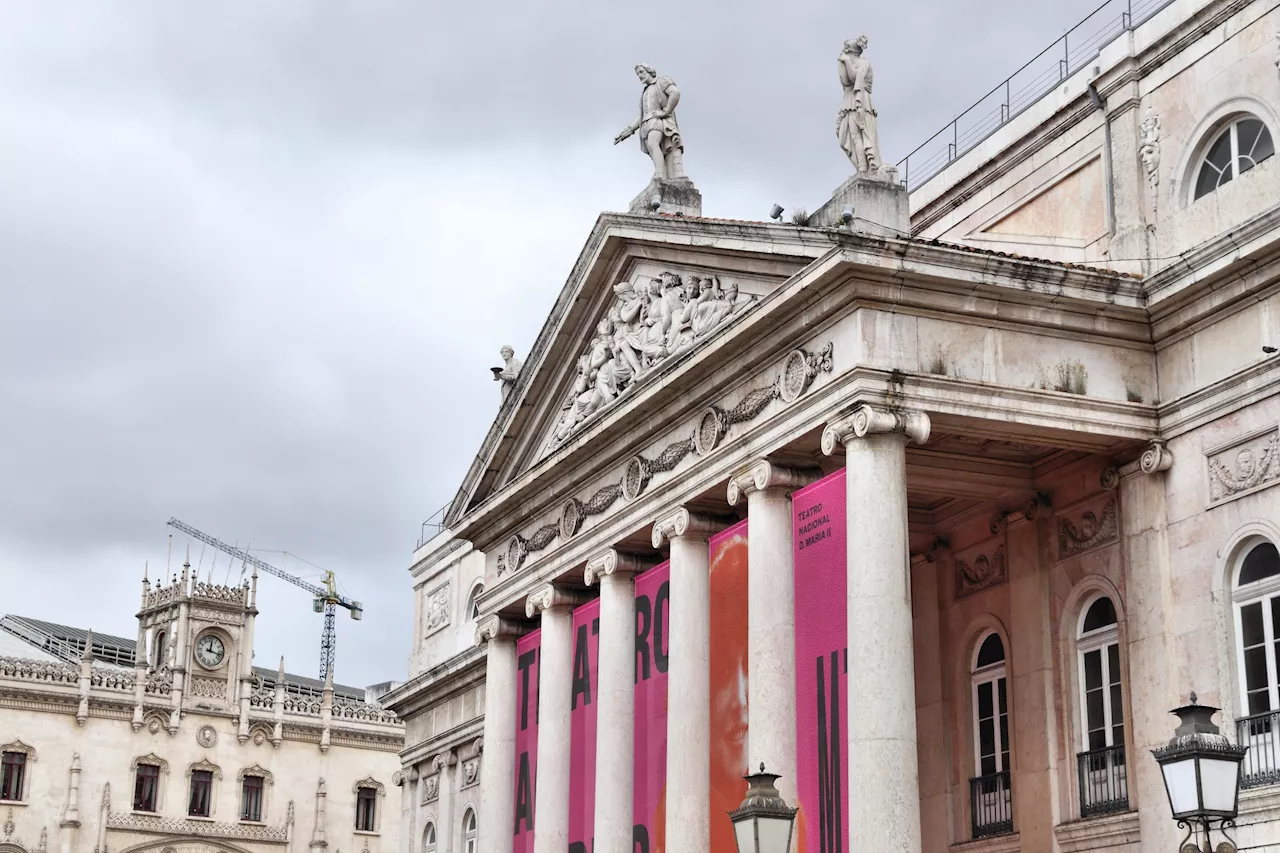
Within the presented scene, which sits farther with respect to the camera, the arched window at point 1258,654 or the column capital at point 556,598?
the column capital at point 556,598

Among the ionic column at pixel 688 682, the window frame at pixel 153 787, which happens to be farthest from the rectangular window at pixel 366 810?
the ionic column at pixel 688 682

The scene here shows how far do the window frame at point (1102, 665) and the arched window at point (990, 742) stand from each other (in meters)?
1.42

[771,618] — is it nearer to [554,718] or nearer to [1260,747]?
[1260,747]

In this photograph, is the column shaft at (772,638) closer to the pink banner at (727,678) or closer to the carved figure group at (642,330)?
the pink banner at (727,678)

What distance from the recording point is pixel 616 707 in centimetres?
2602

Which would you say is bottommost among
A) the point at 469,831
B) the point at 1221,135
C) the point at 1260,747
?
the point at 1260,747

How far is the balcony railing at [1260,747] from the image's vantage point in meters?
19.6

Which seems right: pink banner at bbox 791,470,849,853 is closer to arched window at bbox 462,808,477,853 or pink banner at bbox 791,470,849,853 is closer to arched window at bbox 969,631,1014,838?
arched window at bbox 969,631,1014,838

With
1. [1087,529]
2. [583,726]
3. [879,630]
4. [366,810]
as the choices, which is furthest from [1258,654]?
[366,810]

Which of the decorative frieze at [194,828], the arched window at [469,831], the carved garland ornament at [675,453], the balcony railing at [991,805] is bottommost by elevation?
the balcony railing at [991,805]

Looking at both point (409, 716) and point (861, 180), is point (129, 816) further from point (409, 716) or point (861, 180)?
point (861, 180)

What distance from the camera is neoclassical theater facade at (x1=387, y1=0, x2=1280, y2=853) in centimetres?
2050

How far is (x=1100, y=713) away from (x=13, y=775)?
47.3 m

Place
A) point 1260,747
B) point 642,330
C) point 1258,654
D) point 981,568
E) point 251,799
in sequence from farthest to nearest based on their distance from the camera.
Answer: point 251,799, point 642,330, point 981,568, point 1258,654, point 1260,747
